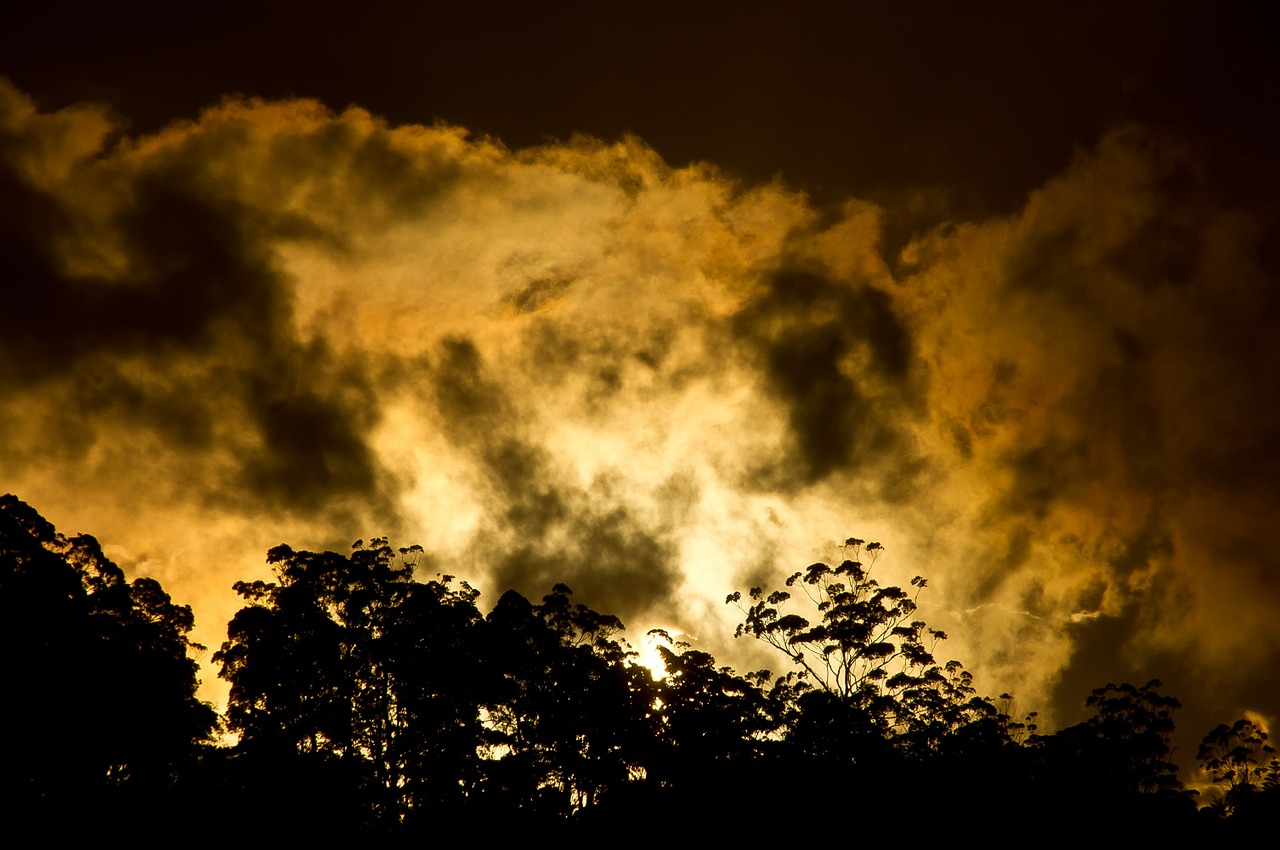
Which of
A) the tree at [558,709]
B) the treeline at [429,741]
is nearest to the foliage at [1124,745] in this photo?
Result: the treeline at [429,741]

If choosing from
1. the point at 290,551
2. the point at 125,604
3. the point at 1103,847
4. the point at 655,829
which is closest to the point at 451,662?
the point at 290,551

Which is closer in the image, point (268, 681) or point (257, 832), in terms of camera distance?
point (257, 832)

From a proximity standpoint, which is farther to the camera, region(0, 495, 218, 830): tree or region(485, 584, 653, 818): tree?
region(485, 584, 653, 818): tree

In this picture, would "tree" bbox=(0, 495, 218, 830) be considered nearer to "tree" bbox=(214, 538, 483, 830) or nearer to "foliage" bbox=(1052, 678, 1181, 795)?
"tree" bbox=(214, 538, 483, 830)

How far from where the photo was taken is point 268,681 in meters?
37.8

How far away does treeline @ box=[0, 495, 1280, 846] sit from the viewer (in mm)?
33344

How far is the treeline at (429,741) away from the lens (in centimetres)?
3334

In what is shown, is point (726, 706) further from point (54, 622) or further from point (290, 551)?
point (54, 622)

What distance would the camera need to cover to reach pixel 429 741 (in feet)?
129

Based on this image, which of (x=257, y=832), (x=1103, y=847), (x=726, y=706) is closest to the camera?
(x=257, y=832)

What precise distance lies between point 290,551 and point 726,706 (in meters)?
26.2

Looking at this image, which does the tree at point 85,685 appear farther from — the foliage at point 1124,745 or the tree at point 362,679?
the foliage at point 1124,745

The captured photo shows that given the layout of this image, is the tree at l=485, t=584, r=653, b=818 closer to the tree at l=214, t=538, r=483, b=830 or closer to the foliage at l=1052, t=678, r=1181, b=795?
the tree at l=214, t=538, r=483, b=830

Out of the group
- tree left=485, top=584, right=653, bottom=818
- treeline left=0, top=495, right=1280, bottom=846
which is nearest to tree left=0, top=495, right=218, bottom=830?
treeline left=0, top=495, right=1280, bottom=846
